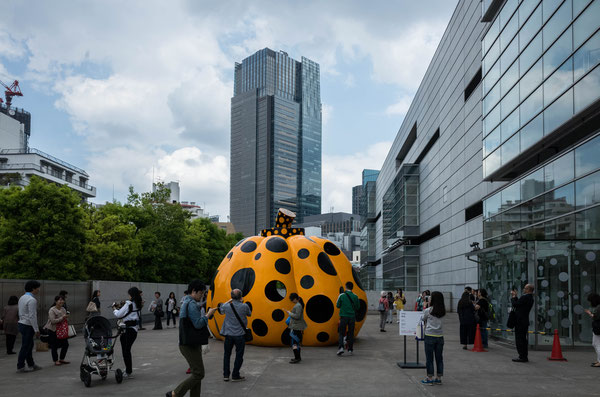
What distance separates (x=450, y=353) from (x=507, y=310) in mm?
3348

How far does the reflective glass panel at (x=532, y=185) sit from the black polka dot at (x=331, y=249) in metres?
9.35

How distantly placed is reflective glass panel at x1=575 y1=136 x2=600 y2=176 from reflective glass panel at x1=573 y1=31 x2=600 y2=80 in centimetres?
232

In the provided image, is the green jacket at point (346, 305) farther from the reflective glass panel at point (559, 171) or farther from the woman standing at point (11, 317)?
the reflective glass panel at point (559, 171)

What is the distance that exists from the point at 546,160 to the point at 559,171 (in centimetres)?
176

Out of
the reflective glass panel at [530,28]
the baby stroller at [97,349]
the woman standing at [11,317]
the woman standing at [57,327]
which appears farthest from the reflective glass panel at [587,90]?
the woman standing at [11,317]

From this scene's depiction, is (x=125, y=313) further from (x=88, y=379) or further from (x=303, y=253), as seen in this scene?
(x=303, y=253)

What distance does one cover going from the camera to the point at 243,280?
14414 mm

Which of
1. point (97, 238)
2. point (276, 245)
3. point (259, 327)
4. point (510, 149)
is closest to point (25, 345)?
point (259, 327)

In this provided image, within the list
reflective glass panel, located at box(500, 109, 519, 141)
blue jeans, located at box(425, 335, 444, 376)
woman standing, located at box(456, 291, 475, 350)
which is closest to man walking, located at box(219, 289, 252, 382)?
blue jeans, located at box(425, 335, 444, 376)

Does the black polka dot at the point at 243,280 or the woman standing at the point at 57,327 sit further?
the black polka dot at the point at 243,280

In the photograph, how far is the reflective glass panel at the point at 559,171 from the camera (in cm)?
→ 1788

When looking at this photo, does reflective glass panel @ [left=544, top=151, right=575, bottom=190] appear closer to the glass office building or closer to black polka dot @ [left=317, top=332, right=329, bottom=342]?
the glass office building

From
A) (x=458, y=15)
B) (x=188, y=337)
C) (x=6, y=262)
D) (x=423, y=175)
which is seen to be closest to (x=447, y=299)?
(x=423, y=175)

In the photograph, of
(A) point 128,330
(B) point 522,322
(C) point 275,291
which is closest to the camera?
(A) point 128,330
